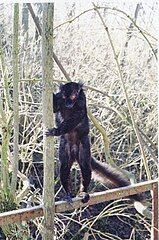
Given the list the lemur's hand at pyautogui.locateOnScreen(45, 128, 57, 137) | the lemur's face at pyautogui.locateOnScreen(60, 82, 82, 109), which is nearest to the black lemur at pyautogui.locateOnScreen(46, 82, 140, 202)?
the lemur's face at pyautogui.locateOnScreen(60, 82, 82, 109)

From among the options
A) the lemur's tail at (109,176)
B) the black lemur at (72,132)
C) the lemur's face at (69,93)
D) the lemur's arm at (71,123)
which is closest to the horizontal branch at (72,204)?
the black lemur at (72,132)

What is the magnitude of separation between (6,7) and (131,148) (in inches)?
65.3

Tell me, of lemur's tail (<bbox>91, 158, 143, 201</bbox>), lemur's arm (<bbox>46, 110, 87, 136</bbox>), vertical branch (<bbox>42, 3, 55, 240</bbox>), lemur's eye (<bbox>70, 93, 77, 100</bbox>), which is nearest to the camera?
vertical branch (<bbox>42, 3, 55, 240</bbox>)

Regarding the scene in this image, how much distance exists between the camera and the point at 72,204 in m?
1.99

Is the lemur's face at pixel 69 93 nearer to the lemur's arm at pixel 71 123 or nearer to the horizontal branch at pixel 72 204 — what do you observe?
the lemur's arm at pixel 71 123

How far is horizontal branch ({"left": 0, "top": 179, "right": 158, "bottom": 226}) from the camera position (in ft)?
5.68

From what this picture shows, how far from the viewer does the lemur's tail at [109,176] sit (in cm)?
243

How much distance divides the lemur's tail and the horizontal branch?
15 centimetres

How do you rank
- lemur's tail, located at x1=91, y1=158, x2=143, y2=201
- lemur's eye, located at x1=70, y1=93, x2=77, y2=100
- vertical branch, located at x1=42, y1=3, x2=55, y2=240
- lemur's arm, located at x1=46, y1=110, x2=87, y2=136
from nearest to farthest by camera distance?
vertical branch, located at x1=42, y1=3, x2=55, y2=240 < lemur's arm, located at x1=46, y1=110, x2=87, y2=136 < lemur's eye, located at x1=70, y1=93, x2=77, y2=100 < lemur's tail, located at x1=91, y1=158, x2=143, y2=201

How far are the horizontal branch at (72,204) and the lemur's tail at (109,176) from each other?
15cm

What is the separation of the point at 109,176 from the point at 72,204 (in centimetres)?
49

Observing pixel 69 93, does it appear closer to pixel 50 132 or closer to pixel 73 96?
pixel 73 96

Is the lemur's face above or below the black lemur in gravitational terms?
above

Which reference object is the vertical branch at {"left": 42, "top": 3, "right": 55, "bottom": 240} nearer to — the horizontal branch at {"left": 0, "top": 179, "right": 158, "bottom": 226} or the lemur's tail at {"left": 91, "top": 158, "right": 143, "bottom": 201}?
the horizontal branch at {"left": 0, "top": 179, "right": 158, "bottom": 226}
